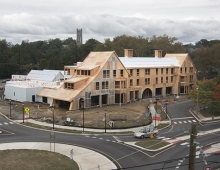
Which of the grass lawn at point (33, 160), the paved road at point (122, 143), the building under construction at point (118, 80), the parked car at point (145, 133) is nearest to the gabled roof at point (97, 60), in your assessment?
the building under construction at point (118, 80)

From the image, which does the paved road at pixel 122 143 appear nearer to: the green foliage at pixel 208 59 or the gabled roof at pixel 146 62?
the gabled roof at pixel 146 62

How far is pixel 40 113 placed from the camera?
59469mm

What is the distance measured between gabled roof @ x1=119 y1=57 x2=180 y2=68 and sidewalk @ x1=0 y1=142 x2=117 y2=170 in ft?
145

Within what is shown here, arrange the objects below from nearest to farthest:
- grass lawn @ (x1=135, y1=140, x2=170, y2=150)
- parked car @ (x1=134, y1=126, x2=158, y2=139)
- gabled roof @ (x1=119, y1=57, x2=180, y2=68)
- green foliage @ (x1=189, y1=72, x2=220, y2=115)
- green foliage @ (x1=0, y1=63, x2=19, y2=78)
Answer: grass lawn @ (x1=135, y1=140, x2=170, y2=150) < parked car @ (x1=134, y1=126, x2=158, y2=139) < green foliage @ (x1=189, y1=72, x2=220, y2=115) < gabled roof @ (x1=119, y1=57, x2=180, y2=68) < green foliage @ (x1=0, y1=63, x2=19, y2=78)

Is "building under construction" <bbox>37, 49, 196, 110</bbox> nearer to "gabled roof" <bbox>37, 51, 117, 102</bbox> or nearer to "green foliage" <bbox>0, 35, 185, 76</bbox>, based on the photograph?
"gabled roof" <bbox>37, 51, 117, 102</bbox>

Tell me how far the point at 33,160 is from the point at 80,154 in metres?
5.35

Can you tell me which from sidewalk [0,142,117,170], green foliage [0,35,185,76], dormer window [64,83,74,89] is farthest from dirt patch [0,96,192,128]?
green foliage [0,35,185,76]

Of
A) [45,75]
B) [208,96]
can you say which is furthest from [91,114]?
[45,75]

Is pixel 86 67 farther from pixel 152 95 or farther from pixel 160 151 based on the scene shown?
pixel 160 151

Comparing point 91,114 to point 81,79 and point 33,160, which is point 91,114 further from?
point 33,160

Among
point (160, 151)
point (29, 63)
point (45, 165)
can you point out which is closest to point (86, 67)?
point (160, 151)

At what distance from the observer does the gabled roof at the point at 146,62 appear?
8000 centimetres

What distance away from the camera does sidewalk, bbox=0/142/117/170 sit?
2995 centimetres

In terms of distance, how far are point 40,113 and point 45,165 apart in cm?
3152
